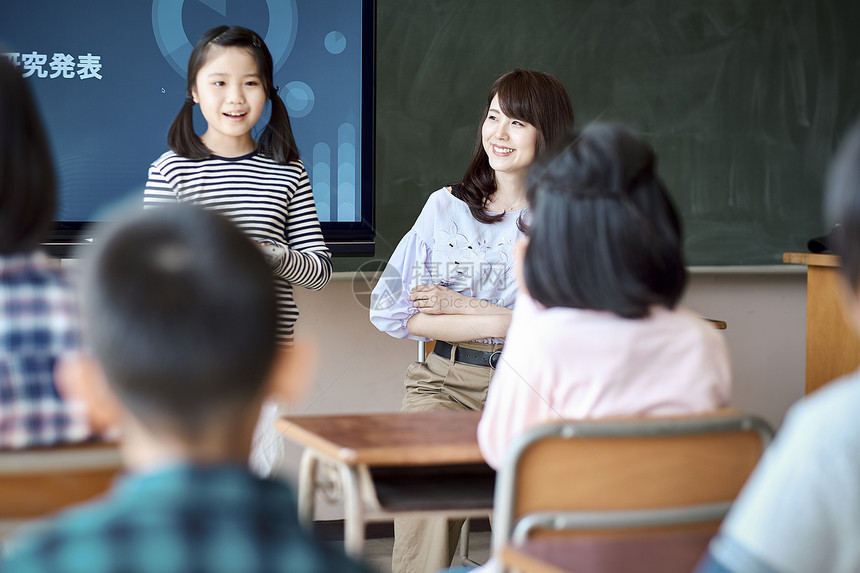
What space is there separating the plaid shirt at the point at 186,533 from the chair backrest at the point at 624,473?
62cm

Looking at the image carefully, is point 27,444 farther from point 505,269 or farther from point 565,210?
point 505,269

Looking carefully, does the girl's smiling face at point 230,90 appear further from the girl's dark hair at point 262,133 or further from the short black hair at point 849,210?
the short black hair at point 849,210

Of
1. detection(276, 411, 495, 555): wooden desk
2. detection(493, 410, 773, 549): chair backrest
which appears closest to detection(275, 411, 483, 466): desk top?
detection(276, 411, 495, 555): wooden desk

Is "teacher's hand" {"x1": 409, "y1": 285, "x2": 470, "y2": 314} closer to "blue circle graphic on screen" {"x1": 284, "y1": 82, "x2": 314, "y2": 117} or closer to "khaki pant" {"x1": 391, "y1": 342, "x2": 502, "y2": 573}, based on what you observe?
"khaki pant" {"x1": 391, "y1": 342, "x2": 502, "y2": 573}

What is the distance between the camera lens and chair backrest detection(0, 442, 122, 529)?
1067 millimetres

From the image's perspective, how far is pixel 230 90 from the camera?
83.5 inches

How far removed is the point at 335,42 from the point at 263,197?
1.04 metres

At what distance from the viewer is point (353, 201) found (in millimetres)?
3133

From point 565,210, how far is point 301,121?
1.79 m

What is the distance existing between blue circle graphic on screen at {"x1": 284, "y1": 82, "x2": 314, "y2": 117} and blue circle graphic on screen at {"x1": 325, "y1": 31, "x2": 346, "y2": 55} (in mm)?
142

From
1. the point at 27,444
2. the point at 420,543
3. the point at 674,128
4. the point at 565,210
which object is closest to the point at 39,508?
the point at 27,444

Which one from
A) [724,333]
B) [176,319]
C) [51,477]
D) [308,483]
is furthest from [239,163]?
[724,333]

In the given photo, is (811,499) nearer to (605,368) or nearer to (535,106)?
(605,368)

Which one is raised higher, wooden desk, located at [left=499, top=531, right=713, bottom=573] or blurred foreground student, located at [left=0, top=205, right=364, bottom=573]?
blurred foreground student, located at [left=0, top=205, right=364, bottom=573]
